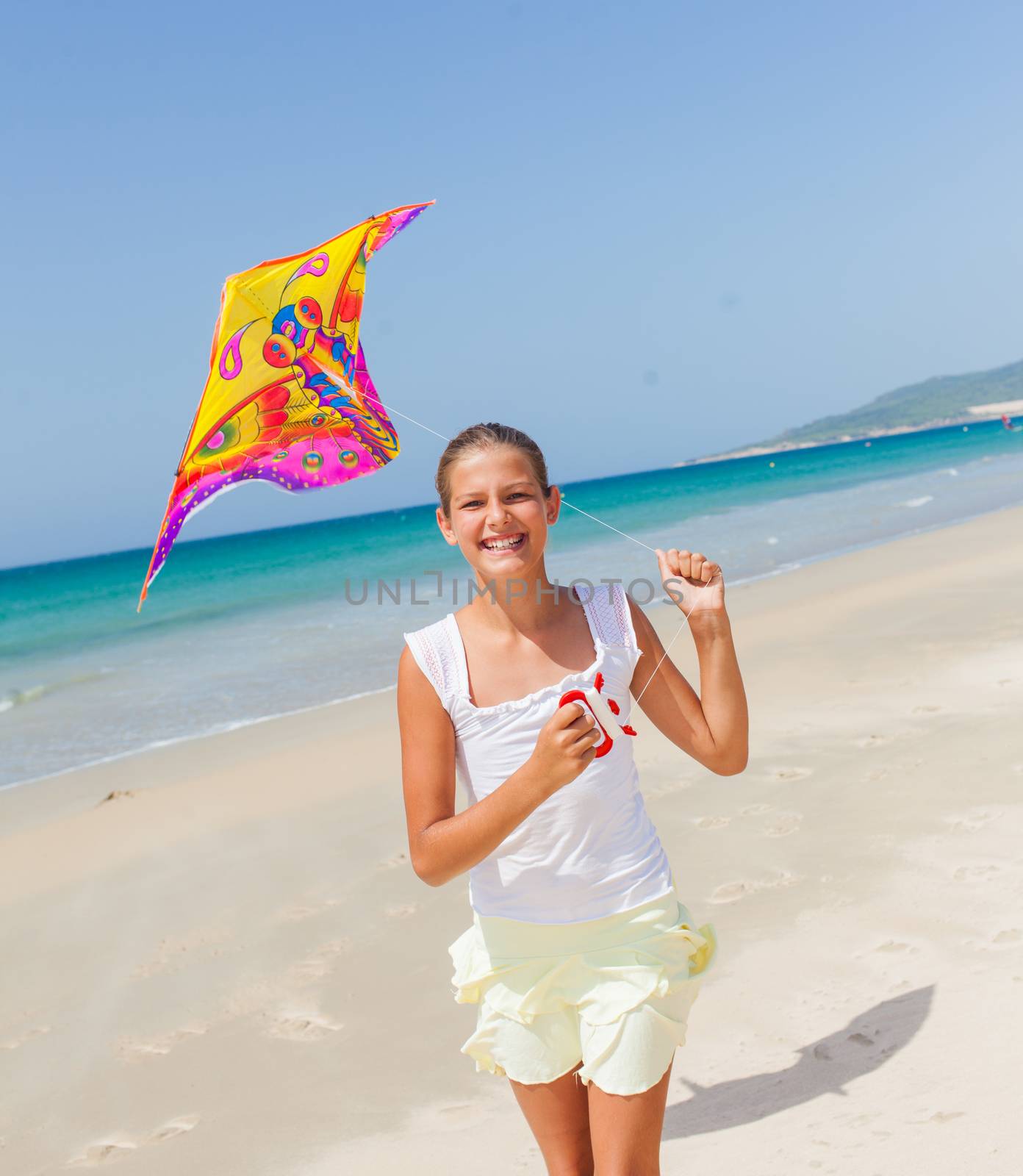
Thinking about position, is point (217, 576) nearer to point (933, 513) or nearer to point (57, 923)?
point (933, 513)

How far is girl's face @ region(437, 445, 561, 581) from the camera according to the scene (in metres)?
2.09

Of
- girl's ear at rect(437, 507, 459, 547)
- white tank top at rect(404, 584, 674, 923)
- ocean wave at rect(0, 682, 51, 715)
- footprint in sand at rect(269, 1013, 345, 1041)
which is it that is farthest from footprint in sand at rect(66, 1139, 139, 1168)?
ocean wave at rect(0, 682, 51, 715)

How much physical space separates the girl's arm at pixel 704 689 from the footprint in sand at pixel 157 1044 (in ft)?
8.99

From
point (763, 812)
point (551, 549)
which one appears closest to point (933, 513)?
point (551, 549)

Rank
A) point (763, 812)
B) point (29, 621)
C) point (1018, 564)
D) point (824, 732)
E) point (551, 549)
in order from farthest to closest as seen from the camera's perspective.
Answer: point (29, 621), point (551, 549), point (1018, 564), point (824, 732), point (763, 812)

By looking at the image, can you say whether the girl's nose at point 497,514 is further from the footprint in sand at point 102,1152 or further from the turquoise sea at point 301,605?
the turquoise sea at point 301,605

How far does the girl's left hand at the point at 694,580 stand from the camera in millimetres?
2072

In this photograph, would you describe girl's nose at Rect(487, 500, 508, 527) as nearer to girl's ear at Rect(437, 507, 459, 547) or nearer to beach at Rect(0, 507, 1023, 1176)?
girl's ear at Rect(437, 507, 459, 547)

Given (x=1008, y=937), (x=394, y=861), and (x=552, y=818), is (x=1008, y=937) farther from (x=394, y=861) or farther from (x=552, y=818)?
(x=394, y=861)

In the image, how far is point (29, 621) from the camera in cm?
3183

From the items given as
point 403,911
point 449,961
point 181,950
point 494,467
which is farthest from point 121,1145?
point 494,467

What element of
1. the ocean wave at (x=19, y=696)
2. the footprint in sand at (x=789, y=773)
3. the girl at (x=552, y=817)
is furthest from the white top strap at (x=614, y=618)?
the ocean wave at (x=19, y=696)

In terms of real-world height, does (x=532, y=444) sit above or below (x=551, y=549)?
above

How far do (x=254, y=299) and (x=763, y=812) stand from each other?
12.3 ft
